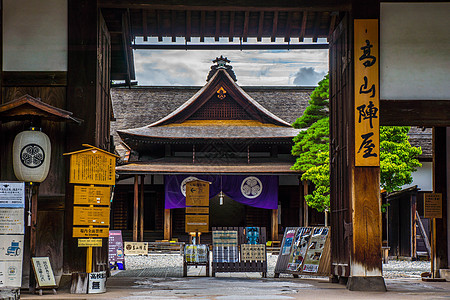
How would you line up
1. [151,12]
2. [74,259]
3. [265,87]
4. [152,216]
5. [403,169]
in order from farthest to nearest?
[265,87]
[152,216]
[403,169]
[151,12]
[74,259]

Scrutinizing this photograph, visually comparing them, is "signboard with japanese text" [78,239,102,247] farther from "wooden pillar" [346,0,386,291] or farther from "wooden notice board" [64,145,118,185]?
"wooden pillar" [346,0,386,291]

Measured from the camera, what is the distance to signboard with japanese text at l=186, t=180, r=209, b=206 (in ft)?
52.0

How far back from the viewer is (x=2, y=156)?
988 cm

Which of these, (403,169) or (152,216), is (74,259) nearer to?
(403,169)

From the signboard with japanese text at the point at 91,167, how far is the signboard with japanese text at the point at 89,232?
0.67m

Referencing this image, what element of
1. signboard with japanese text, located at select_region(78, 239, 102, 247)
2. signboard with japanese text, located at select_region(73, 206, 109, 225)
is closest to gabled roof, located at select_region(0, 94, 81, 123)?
signboard with japanese text, located at select_region(73, 206, 109, 225)

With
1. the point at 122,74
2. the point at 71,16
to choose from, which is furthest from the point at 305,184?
the point at 71,16

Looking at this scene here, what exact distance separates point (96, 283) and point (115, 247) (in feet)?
20.3

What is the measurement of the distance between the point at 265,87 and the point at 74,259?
80.7 feet

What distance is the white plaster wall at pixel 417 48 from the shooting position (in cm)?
1055

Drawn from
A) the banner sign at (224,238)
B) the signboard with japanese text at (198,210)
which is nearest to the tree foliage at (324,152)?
the signboard with japanese text at (198,210)

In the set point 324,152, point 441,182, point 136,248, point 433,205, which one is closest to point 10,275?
point 433,205

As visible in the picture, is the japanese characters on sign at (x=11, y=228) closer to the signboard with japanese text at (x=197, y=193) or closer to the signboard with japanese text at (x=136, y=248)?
the signboard with japanese text at (x=197, y=193)

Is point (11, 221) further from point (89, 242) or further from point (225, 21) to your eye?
point (225, 21)
